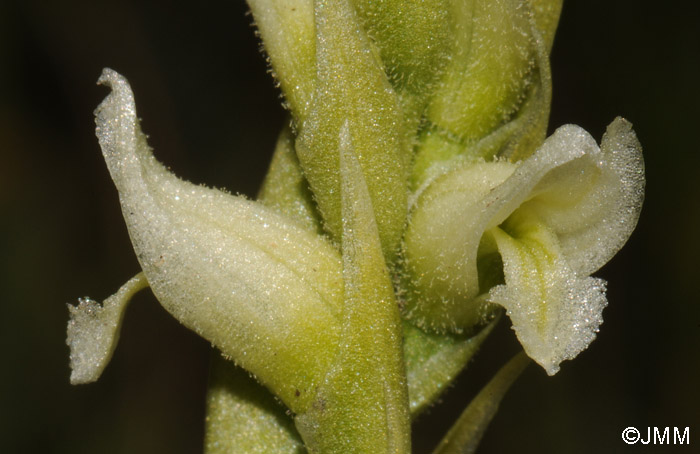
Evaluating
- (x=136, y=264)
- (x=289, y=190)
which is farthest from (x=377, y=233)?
(x=136, y=264)

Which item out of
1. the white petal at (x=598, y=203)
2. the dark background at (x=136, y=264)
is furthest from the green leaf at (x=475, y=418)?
the dark background at (x=136, y=264)

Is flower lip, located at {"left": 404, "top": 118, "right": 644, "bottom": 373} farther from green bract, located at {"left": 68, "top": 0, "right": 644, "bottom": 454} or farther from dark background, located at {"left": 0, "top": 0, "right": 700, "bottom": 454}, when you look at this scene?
dark background, located at {"left": 0, "top": 0, "right": 700, "bottom": 454}

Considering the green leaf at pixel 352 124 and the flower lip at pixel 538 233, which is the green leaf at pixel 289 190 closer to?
the green leaf at pixel 352 124

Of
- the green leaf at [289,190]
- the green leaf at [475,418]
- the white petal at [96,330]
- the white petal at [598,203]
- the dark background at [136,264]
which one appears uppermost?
the white petal at [598,203]

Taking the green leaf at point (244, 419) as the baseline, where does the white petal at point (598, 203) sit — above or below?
above

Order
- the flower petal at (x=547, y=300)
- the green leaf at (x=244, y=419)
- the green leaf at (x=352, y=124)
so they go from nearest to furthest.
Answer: the flower petal at (x=547, y=300) < the green leaf at (x=352, y=124) < the green leaf at (x=244, y=419)

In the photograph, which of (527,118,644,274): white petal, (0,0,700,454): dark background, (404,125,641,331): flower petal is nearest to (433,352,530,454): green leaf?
(404,125,641,331): flower petal

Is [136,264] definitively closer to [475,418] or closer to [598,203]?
[475,418]

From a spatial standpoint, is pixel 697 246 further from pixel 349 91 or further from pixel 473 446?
pixel 349 91
